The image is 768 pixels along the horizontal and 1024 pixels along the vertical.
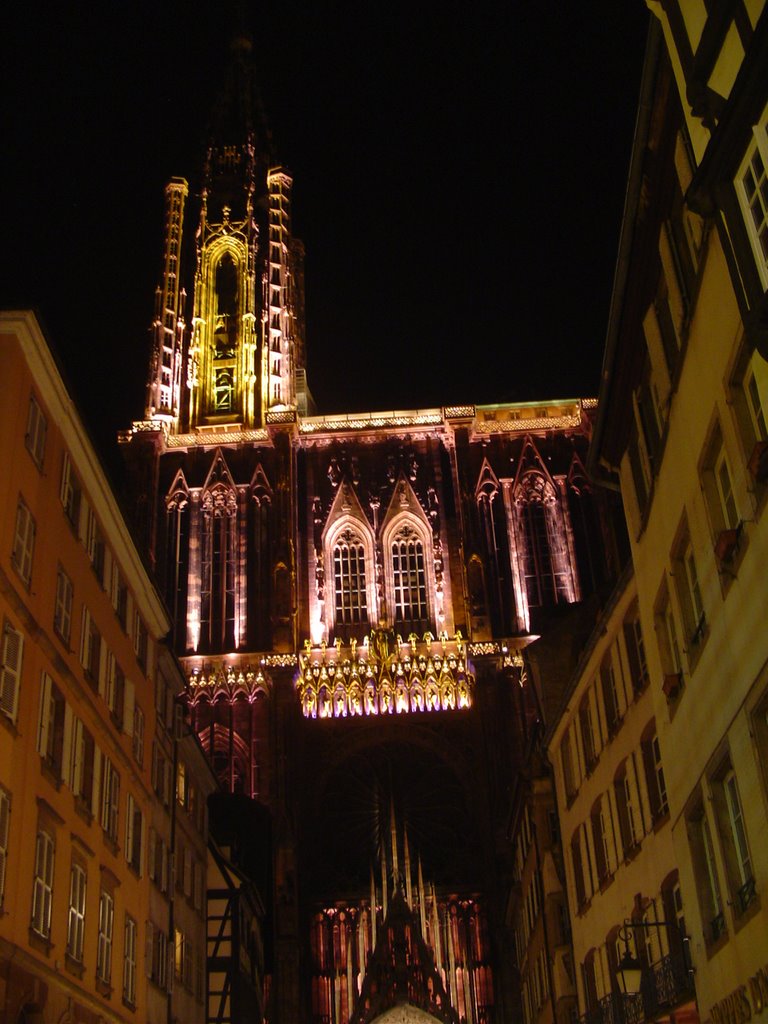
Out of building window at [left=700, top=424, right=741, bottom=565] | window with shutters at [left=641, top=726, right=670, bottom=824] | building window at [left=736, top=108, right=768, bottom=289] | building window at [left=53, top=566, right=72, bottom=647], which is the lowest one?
window with shutters at [left=641, top=726, right=670, bottom=824]

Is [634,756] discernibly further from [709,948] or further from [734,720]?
[734,720]

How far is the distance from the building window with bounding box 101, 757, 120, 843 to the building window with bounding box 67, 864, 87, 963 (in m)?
2.06

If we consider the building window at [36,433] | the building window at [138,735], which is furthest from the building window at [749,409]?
the building window at [138,735]

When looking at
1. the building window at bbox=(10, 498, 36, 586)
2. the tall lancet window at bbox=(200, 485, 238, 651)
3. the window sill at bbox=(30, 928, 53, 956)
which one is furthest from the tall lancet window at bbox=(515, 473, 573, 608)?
the window sill at bbox=(30, 928, 53, 956)

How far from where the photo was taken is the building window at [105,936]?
78.5 feet

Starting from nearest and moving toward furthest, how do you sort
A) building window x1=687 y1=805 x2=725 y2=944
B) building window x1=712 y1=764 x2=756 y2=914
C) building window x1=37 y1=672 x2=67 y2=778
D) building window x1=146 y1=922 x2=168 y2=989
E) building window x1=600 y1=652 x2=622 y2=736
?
building window x1=712 y1=764 x2=756 y2=914 → building window x1=687 y1=805 x2=725 y2=944 → building window x1=37 y1=672 x2=67 y2=778 → building window x1=600 y1=652 x2=622 y2=736 → building window x1=146 y1=922 x2=168 y2=989

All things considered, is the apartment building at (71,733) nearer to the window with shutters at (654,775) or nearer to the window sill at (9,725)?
the window sill at (9,725)

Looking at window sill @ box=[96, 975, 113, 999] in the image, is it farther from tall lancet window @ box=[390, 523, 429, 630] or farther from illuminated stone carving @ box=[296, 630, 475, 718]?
tall lancet window @ box=[390, 523, 429, 630]

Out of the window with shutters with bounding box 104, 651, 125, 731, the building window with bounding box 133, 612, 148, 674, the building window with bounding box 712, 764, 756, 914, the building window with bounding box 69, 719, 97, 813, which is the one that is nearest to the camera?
the building window with bounding box 712, 764, 756, 914

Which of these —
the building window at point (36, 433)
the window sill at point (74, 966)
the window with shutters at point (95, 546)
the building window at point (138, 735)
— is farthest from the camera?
the building window at point (138, 735)

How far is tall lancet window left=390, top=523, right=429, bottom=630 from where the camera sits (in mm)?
58031

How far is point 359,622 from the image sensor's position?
5788cm

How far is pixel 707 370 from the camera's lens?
51.0ft

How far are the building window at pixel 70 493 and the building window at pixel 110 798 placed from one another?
507 cm
